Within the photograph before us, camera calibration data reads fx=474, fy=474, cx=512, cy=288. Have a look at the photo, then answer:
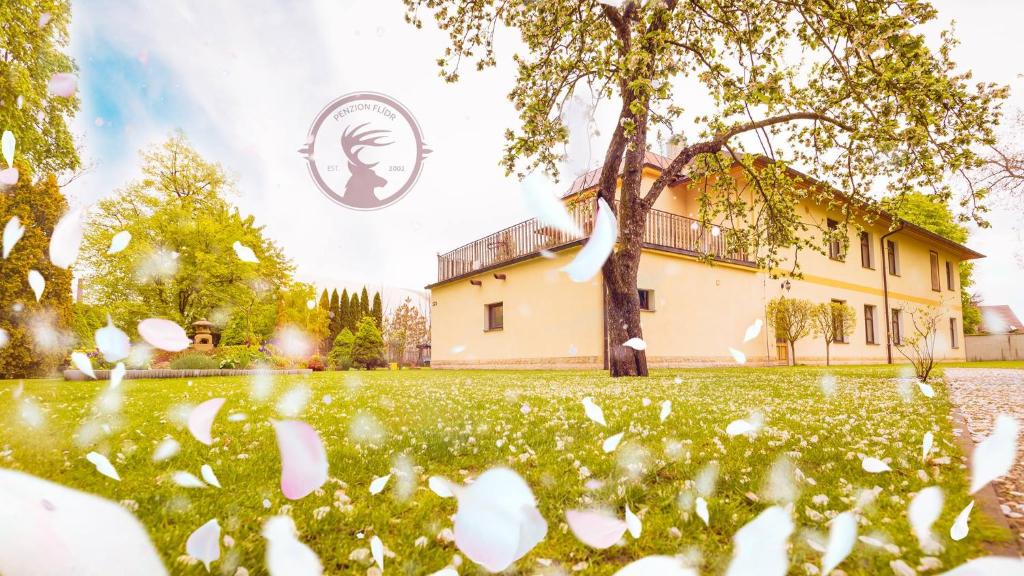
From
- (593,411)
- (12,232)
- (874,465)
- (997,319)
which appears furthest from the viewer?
(997,319)

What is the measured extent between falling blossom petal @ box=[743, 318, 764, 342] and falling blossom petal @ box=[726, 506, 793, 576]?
1563 cm

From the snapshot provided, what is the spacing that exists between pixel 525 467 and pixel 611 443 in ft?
2.56

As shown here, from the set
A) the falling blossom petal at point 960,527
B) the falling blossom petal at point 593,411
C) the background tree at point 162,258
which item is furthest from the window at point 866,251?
the background tree at point 162,258

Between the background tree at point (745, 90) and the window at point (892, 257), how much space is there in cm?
1782

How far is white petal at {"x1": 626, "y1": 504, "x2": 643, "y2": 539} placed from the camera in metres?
1.86

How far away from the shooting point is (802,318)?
15.7m

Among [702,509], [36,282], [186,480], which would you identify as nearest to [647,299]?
[702,509]

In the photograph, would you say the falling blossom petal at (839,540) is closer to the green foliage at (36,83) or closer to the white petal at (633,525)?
the white petal at (633,525)

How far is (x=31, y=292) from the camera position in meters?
10.1

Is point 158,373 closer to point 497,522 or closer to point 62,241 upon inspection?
point 62,241

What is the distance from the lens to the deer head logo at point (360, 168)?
5605mm

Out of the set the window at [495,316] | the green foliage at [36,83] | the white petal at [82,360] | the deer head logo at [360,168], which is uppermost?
the green foliage at [36,83]

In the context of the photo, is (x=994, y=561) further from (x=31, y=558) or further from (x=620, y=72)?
(x=620, y=72)

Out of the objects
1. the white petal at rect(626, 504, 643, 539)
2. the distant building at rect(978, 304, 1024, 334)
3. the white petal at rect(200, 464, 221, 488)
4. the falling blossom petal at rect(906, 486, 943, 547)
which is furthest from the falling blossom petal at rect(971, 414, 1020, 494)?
the distant building at rect(978, 304, 1024, 334)
